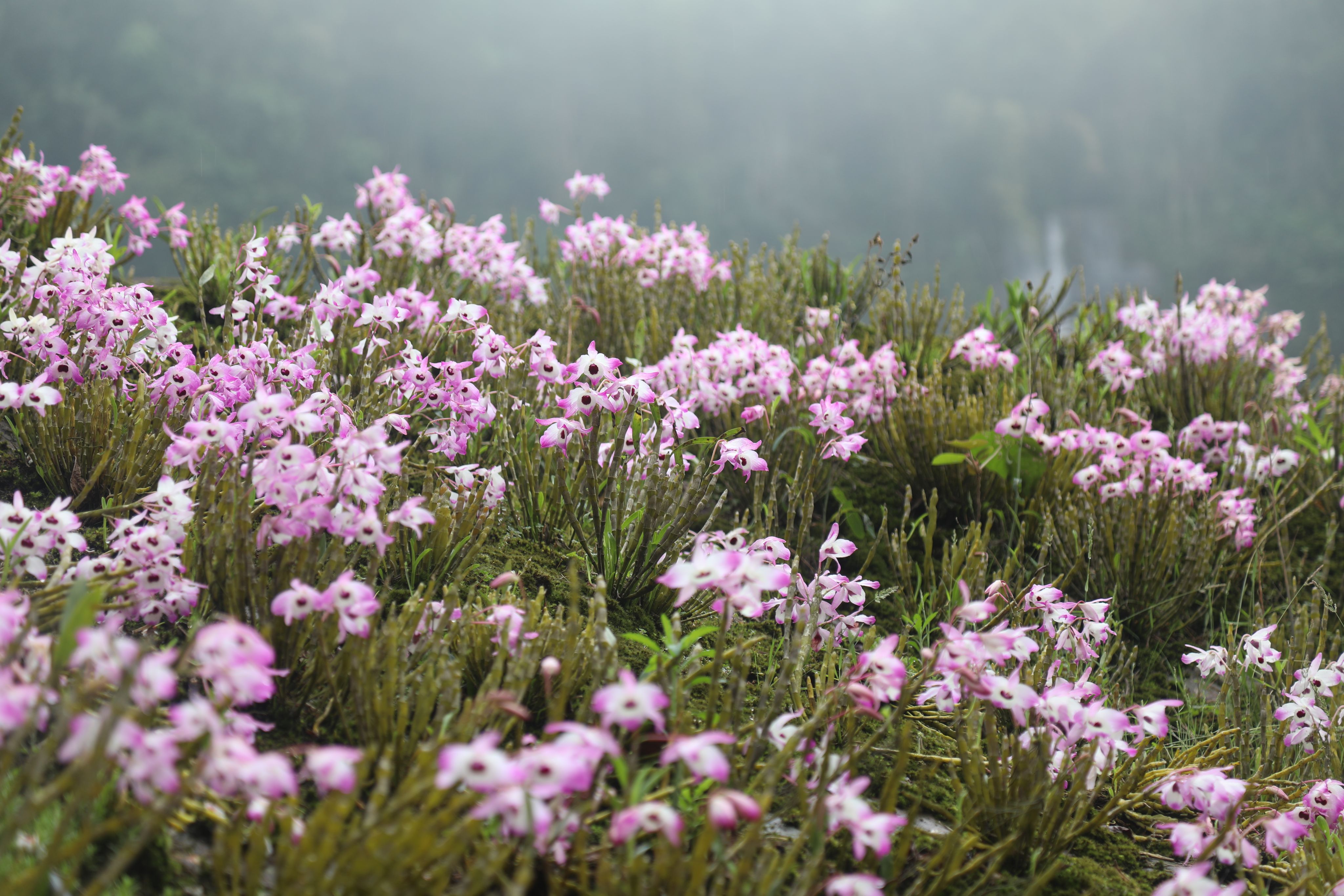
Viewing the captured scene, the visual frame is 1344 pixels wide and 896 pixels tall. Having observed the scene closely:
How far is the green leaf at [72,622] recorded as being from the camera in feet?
3.38

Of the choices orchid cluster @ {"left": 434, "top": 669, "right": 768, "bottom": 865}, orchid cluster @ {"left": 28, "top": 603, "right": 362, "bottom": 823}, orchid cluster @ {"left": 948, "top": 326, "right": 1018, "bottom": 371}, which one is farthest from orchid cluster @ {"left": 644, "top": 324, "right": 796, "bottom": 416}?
orchid cluster @ {"left": 28, "top": 603, "right": 362, "bottom": 823}

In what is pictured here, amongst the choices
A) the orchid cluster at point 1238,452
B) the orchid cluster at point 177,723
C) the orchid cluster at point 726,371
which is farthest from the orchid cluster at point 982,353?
the orchid cluster at point 177,723

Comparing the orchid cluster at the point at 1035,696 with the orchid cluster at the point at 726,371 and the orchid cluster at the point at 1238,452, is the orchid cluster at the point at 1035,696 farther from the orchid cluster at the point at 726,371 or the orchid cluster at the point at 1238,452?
the orchid cluster at the point at 1238,452

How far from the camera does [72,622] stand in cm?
104

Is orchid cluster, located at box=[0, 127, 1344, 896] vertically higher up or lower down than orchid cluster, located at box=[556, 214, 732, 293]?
lower down

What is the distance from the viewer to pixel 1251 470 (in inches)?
153

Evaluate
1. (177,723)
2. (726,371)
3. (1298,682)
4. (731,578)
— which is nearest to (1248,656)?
(1298,682)

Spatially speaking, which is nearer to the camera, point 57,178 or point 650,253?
point 57,178

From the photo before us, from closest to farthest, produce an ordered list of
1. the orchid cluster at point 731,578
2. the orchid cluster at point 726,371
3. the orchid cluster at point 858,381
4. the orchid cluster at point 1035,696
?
1. the orchid cluster at point 731,578
2. the orchid cluster at point 1035,696
3. the orchid cluster at point 726,371
4. the orchid cluster at point 858,381

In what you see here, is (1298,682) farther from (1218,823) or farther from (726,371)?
(726,371)

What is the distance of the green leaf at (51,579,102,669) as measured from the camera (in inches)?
40.5

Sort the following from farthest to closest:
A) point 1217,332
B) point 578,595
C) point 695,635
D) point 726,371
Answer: point 1217,332 → point 726,371 → point 578,595 → point 695,635

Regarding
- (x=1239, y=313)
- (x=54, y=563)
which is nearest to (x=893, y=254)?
(x=54, y=563)

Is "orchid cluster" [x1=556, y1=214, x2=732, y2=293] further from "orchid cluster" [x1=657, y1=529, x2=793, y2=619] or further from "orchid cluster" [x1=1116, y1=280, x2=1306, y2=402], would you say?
"orchid cluster" [x1=657, y1=529, x2=793, y2=619]
